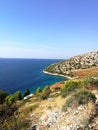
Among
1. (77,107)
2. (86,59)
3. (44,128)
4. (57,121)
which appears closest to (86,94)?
(77,107)

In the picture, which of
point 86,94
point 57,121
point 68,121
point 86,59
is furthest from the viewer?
point 86,59

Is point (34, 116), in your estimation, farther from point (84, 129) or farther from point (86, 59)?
point (86, 59)

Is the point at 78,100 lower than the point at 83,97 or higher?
lower

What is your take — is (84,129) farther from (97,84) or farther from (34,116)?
(97,84)

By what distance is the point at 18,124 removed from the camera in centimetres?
1678

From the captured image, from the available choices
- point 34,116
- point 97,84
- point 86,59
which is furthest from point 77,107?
point 86,59

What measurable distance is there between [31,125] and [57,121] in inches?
94.4

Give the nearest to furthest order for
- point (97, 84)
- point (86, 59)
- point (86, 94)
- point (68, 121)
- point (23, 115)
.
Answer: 1. point (68, 121)
2. point (86, 94)
3. point (23, 115)
4. point (97, 84)
5. point (86, 59)

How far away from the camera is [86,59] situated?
166625 millimetres

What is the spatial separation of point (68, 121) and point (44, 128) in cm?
216

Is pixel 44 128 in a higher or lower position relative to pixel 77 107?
lower

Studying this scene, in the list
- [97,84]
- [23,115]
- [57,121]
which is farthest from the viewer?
[97,84]

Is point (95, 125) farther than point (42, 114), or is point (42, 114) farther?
point (42, 114)

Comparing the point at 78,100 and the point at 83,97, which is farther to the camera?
the point at 83,97
